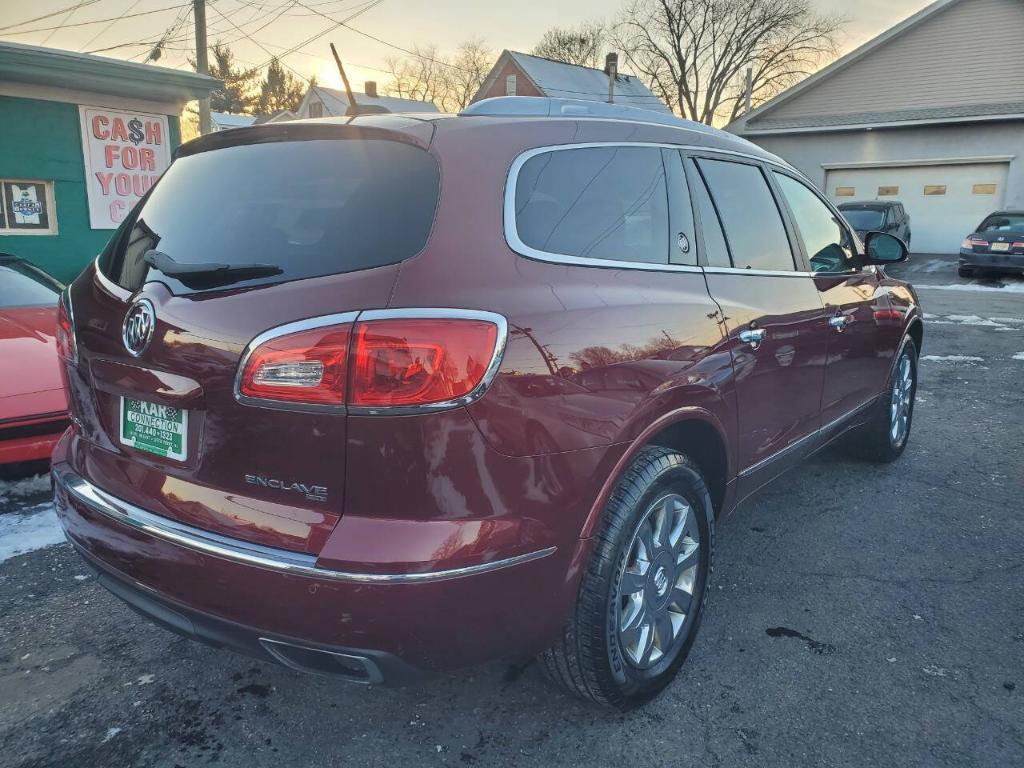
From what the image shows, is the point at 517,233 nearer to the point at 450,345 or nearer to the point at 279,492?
the point at 450,345

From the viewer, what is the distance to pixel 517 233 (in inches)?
82.9

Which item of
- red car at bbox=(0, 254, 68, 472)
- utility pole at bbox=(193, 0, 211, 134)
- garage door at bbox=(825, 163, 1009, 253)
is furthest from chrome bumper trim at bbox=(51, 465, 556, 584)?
garage door at bbox=(825, 163, 1009, 253)

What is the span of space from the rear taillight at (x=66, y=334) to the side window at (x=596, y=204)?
1.43 metres

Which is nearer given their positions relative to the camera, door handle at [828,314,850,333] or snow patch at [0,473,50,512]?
door handle at [828,314,850,333]

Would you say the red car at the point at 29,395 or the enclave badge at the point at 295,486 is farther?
the red car at the point at 29,395

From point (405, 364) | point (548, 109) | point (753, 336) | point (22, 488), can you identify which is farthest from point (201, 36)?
point (405, 364)

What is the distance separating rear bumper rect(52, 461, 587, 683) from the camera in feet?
5.96

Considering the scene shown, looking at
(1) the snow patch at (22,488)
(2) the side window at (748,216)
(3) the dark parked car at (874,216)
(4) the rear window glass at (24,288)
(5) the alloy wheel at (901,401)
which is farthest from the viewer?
(3) the dark parked car at (874,216)

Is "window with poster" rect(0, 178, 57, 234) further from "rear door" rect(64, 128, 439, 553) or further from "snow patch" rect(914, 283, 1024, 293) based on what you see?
"snow patch" rect(914, 283, 1024, 293)

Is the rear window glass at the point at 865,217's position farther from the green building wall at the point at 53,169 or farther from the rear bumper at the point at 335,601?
the rear bumper at the point at 335,601

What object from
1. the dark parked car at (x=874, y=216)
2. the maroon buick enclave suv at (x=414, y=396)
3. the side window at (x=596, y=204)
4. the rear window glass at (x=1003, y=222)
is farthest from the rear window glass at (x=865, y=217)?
the maroon buick enclave suv at (x=414, y=396)

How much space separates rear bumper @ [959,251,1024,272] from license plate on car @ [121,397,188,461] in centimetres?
1882

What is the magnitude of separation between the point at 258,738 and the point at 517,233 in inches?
64.9

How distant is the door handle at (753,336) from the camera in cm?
284
